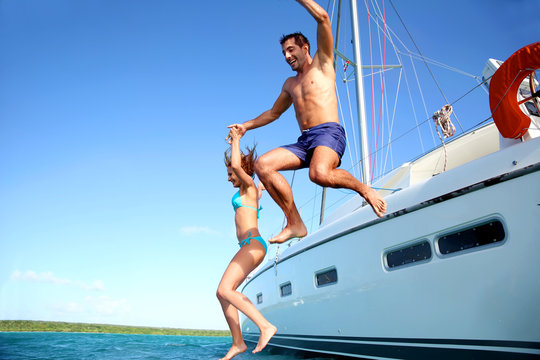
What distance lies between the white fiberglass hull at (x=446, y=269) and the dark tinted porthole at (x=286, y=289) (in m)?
1.41

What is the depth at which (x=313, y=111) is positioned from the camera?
337 centimetres

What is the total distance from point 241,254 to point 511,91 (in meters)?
2.96

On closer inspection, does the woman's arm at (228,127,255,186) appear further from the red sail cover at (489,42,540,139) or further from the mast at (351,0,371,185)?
the mast at (351,0,371,185)

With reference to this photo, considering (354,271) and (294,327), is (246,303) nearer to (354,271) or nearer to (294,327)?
(354,271)

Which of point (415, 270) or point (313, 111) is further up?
point (313, 111)

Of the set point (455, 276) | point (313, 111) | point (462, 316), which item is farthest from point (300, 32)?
point (462, 316)

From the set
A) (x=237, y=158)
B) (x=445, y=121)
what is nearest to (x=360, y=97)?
(x=445, y=121)

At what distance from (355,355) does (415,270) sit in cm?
179

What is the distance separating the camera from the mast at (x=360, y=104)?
7100mm

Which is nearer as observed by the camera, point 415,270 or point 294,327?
point 415,270

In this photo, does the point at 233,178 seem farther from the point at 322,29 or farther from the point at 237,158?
the point at 322,29

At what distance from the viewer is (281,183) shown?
3229mm

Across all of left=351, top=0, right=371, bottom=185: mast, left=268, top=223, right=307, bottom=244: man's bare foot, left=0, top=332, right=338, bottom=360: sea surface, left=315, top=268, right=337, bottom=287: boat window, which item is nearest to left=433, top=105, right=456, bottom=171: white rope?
left=268, top=223, right=307, bottom=244: man's bare foot

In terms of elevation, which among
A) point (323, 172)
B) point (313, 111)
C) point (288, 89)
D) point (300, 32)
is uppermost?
point (300, 32)
